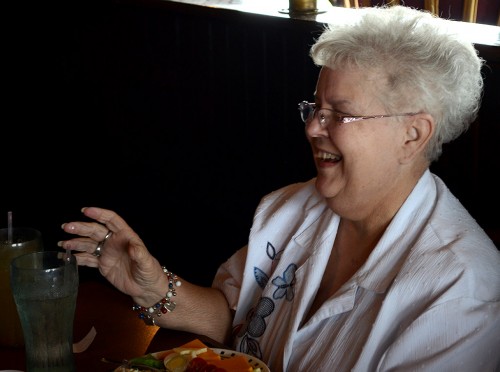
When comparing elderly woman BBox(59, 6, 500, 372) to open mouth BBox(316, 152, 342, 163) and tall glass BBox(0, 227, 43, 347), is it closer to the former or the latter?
open mouth BBox(316, 152, 342, 163)

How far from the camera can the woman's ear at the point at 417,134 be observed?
69.6 inches

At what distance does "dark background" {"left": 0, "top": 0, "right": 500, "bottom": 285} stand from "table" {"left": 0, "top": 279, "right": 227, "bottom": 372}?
105 centimetres

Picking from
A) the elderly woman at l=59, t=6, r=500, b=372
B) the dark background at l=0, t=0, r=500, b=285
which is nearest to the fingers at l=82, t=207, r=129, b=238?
the elderly woman at l=59, t=6, r=500, b=372

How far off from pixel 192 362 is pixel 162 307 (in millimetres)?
398

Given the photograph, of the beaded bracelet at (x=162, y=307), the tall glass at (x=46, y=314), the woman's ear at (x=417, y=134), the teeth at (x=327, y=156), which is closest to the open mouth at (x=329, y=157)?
the teeth at (x=327, y=156)

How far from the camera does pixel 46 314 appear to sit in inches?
63.5

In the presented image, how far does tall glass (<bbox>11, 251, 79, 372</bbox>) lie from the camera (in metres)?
1.61

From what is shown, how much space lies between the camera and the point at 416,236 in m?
1.75

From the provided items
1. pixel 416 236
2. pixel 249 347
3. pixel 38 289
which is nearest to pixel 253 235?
pixel 249 347

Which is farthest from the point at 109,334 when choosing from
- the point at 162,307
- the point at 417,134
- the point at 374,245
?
the point at 417,134

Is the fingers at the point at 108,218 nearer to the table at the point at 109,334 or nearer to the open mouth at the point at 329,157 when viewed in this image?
the table at the point at 109,334

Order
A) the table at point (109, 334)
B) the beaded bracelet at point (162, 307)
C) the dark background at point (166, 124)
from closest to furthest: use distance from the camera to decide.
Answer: the table at point (109, 334), the beaded bracelet at point (162, 307), the dark background at point (166, 124)

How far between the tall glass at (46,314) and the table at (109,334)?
0.08m

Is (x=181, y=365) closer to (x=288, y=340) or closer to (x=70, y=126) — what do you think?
(x=288, y=340)
